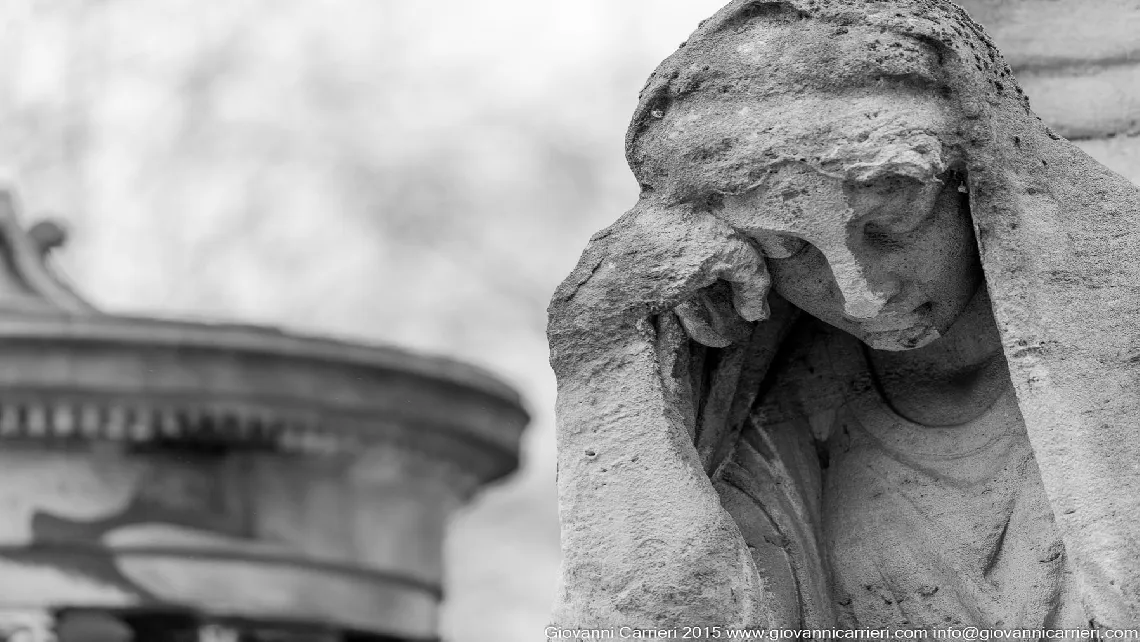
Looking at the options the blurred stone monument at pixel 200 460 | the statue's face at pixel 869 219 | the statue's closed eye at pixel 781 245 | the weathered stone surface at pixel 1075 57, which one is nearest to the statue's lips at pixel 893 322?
the statue's face at pixel 869 219

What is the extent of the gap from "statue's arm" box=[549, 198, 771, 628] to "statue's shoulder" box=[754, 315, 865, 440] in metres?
0.20

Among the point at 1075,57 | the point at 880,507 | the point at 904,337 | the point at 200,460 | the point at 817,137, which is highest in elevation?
the point at 200,460

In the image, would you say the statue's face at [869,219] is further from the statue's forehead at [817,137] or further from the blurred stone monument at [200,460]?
the blurred stone monument at [200,460]

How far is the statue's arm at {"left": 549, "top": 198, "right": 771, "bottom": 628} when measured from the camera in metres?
1.54

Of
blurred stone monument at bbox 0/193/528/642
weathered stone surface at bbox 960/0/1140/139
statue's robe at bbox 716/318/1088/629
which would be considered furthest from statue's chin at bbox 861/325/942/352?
blurred stone monument at bbox 0/193/528/642

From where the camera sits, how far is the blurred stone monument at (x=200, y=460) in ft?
17.1

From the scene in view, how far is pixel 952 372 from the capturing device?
1.76 metres

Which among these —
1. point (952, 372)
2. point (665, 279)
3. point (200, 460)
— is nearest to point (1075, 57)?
point (952, 372)

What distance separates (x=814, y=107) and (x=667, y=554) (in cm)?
→ 44

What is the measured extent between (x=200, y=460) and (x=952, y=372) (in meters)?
4.24

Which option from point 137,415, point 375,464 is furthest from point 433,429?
point 137,415

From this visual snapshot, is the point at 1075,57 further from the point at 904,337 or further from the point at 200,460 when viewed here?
the point at 200,460

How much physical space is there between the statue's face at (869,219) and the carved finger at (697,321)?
0.27 ft

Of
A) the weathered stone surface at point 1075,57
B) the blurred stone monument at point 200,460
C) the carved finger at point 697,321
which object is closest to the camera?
the carved finger at point 697,321
